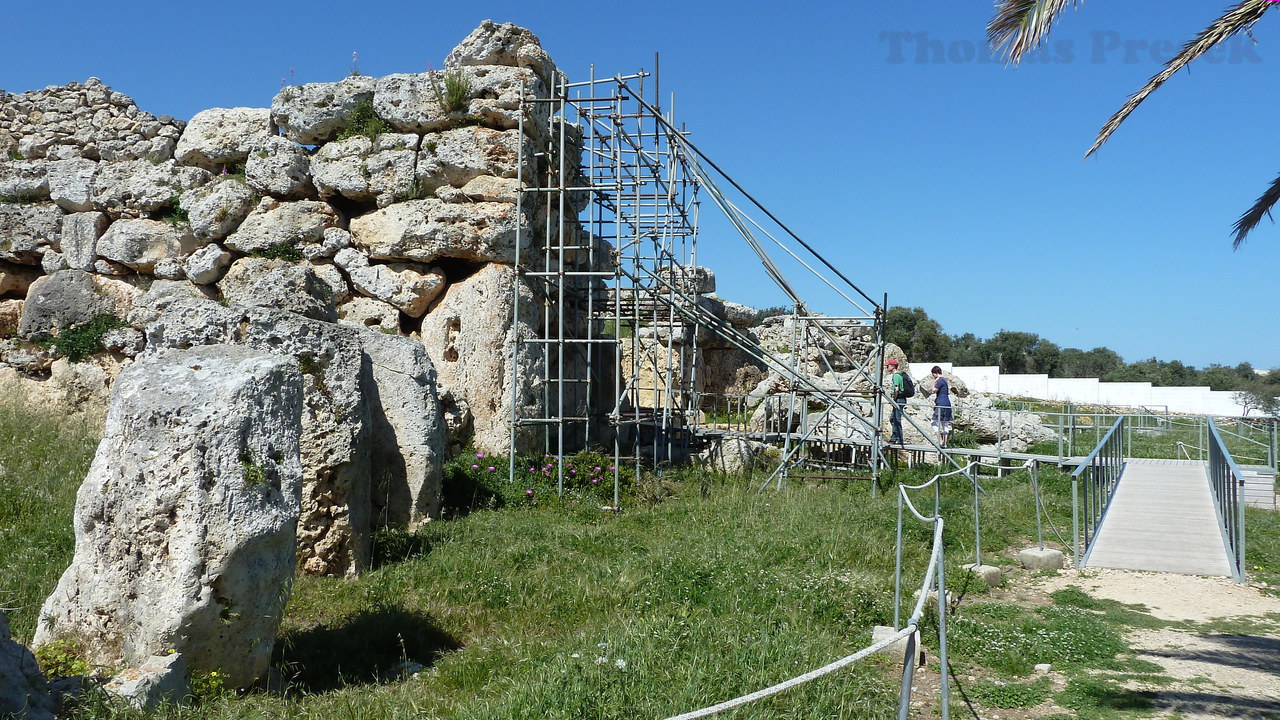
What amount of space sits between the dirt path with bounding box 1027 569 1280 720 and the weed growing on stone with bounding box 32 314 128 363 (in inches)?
463

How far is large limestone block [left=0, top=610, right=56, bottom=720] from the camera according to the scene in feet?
10.2

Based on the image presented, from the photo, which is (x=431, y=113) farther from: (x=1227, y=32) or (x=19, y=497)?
(x=1227, y=32)

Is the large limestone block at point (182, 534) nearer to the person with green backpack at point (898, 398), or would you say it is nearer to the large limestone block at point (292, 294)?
the large limestone block at point (292, 294)

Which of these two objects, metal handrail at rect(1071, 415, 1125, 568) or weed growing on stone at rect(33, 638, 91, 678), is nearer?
weed growing on stone at rect(33, 638, 91, 678)

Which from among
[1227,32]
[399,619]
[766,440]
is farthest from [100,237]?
[1227,32]

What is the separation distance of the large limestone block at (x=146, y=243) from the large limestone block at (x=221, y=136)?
1.06m

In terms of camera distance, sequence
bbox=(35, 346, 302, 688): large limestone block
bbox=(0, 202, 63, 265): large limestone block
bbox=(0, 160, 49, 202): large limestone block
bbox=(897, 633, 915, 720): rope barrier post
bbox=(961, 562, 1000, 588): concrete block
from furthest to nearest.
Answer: bbox=(0, 160, 49, 202): large limestone block
bbox=(0, 202, 63, 265): large limestone block
bbox=(961, 562, 1000, 588): concrete block
bbox=(35, 346, 302, 688): large limestone block
bbox=(897, 633, 915, 720): rope barrier post

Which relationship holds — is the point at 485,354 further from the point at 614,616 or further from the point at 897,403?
the point at 897,403

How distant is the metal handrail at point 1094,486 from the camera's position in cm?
820

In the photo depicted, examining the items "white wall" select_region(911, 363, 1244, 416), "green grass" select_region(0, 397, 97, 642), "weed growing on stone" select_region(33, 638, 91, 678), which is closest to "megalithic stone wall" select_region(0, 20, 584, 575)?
"green grass" select_region(0, 397, 97, 642)

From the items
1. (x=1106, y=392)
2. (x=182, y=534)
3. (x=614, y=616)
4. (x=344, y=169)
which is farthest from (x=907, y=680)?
(x=1106, y=392)

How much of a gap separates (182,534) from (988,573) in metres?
6.26

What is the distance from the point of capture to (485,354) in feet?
34.9

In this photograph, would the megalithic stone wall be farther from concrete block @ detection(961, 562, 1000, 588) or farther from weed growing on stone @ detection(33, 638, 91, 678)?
weed growing on stone @ detection(33, 638, 91, 678)
